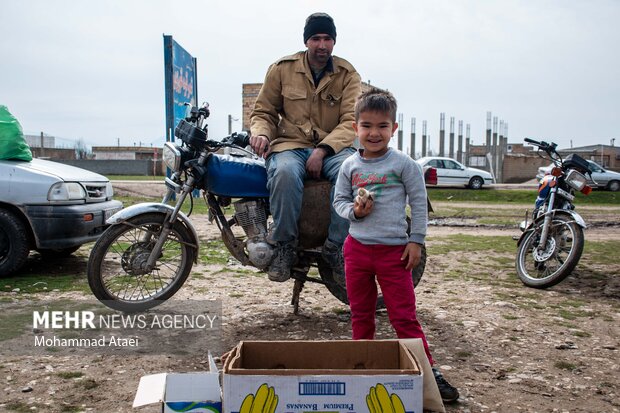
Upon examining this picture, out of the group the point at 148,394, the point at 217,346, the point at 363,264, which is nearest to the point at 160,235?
the point at 217,346

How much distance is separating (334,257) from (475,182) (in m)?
25.3

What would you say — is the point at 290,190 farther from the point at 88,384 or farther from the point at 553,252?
the point at 553,252

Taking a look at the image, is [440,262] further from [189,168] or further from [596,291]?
[189,168]

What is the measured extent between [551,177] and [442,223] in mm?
5868

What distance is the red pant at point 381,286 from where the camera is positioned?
284 centimetres

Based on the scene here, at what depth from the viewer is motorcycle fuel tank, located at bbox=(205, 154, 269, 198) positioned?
12.6 feet

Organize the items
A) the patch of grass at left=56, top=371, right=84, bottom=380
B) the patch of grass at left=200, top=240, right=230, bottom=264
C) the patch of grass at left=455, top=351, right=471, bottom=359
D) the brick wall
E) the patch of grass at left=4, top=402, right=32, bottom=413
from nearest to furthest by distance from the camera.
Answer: the patch of grass at left=4, top=402, right=32, bottom=413 < the patch of grass at left=56, top=371, right=84, bottom=380 < the patch of grass at left=455, top=351, right=471, bottom=359 < the patch of grass at left=200, top=240, right=230, bottom=264 < the brick wall

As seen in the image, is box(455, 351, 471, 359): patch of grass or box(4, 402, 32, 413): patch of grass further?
box(455, 351, 471, 359): patch of grass

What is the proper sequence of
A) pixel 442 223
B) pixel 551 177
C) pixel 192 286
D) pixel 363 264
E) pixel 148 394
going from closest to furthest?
1. pixel 148 394
2. pixel 363 264
3. pixel 192 286
4. pixel 551 177
5. pixel 442 223

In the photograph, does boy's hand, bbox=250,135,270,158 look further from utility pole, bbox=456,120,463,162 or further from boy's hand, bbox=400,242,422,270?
utility pole, bbox=456,120,463,162

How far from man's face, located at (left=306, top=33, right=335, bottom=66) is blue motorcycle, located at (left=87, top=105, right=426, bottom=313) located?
0.77 m

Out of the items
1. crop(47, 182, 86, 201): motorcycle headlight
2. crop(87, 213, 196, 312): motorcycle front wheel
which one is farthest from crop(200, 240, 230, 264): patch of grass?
crop(87, 213, 196, 312): motorcycle front wheel

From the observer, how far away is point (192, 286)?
16.8 feet

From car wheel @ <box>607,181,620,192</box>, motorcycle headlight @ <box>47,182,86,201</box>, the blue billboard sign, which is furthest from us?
car wheel @ <box>607,181,620,192</box>
